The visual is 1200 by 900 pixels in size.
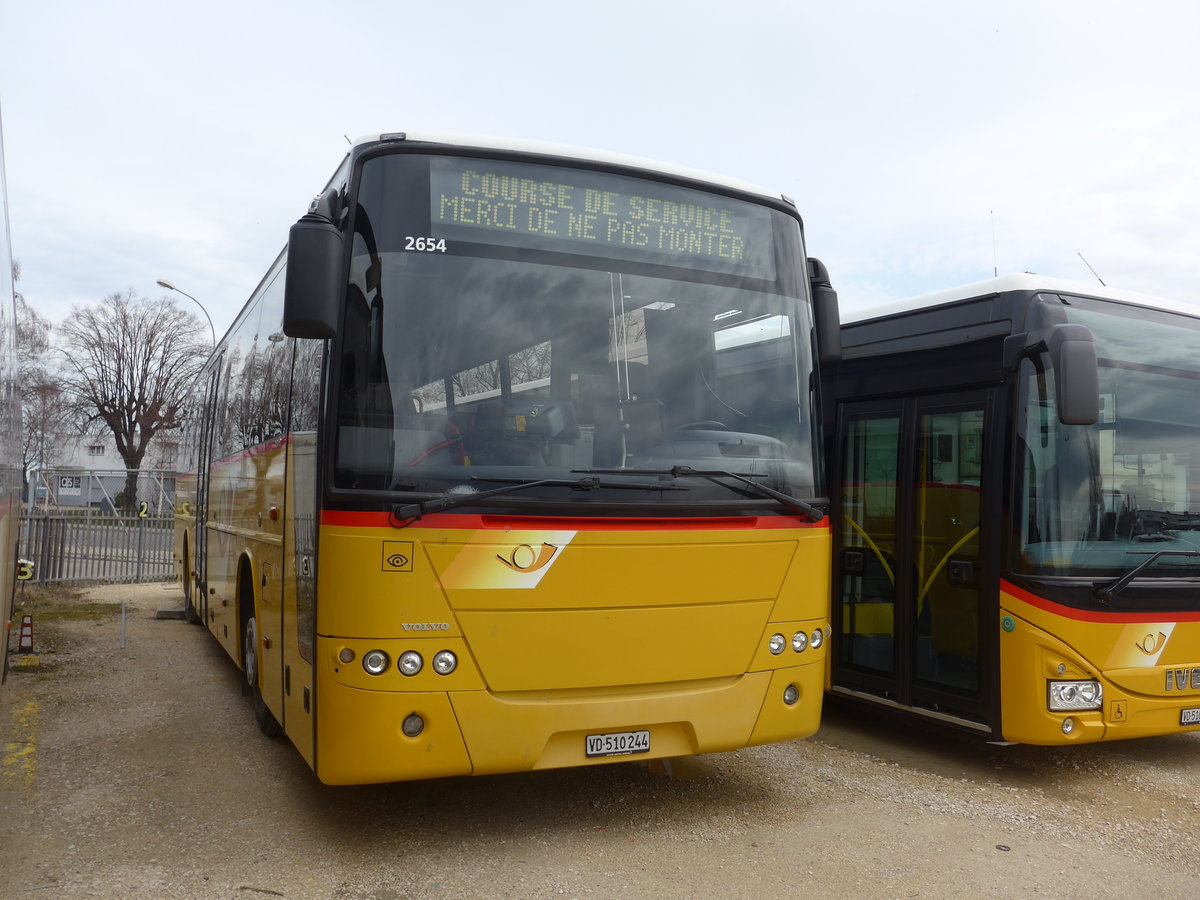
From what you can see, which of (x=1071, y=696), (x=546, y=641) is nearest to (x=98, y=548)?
(x=546, y=641)

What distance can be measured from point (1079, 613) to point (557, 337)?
3.61 m

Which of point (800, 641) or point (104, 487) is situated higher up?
point (104, 487)

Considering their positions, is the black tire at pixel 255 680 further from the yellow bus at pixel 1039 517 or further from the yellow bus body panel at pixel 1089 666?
the yellow bus body panel at pixel 1089 666

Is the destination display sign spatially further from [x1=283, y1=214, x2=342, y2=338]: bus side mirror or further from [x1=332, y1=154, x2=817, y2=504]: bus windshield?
[x1=283, y1=214, x2=342, y2=338]: bus side mirror

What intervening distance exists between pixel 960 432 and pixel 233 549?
5441 mm

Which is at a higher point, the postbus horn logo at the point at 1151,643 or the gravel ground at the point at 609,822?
the postbus horn logo at the point at 1151,643

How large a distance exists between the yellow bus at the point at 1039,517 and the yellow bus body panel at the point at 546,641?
1.66m

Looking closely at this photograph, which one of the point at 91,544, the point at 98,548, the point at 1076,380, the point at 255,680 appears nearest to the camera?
the point at 1076,380

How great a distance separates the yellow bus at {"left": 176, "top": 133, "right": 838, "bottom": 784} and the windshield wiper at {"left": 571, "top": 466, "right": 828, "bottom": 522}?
0.7 inches

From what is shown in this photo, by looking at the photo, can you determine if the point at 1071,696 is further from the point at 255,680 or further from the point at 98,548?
the point at 98,548

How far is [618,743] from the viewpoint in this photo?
16.8ft

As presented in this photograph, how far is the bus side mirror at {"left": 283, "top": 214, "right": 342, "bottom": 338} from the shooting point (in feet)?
15.1

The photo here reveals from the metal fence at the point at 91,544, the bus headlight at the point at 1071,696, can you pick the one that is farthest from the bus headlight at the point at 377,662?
the metal fence at the point at 91,544

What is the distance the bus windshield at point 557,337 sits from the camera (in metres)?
4.75
